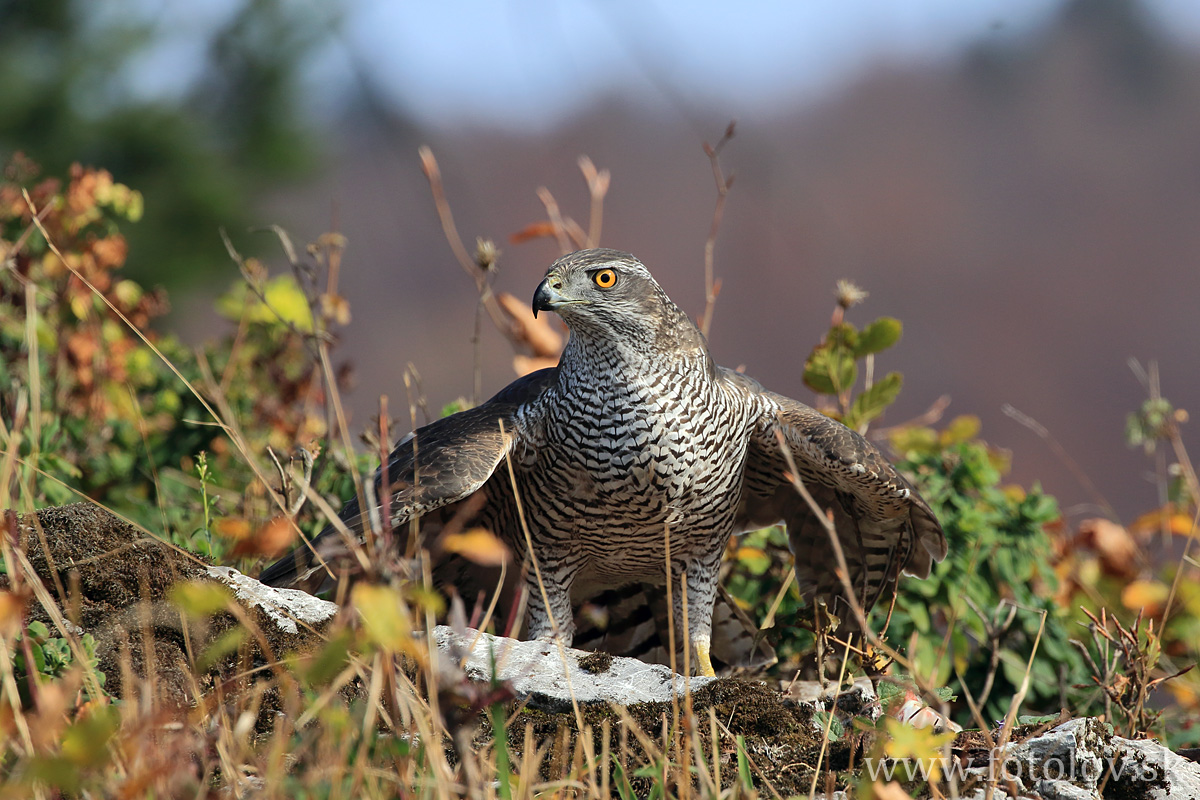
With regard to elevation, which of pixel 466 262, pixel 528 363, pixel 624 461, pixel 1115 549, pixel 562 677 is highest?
pixel 466 262

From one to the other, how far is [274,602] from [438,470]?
0.61 metres

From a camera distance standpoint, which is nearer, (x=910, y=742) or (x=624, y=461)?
(x=910, y=742)

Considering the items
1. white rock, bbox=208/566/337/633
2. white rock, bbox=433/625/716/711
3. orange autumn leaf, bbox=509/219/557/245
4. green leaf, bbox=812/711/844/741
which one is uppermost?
orange autumn leaf, bbox=509/219/557/245

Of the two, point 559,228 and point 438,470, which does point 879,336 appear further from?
point 438,470

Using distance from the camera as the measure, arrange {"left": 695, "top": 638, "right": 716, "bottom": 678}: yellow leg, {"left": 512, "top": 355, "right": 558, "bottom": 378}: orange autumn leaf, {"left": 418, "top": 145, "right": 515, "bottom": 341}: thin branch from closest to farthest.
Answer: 1. {"left": 695, "top": 638, "right": 716, "bottom": 678}: yellow leg
2. {"left": 418, "top": 145, "right": 515, "bottom": 341}: thin branch
3. {"left": 512, "top": 355, "right": 558, "bottom": 378}: orange autumn leaf

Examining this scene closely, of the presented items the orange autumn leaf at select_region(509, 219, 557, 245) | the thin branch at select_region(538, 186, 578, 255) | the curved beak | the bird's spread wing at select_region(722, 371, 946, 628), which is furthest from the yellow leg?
the orange autumn leaf at select_region(509, 219, 557, 245)

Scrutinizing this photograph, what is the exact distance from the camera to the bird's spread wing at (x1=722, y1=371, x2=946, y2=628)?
3355 mm

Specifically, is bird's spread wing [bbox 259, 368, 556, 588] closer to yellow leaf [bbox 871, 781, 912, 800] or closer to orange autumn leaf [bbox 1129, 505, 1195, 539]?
yellow leaf [bbox 871, 781, 912, 800]

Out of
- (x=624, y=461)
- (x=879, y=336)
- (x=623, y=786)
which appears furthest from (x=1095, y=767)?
(x=879, y=336)

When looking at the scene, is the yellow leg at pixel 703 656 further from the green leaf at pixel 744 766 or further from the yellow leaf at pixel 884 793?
the yellow leaf at pixel 884 793

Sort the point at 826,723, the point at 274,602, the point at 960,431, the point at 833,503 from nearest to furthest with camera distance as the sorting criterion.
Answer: the point at 826,723, the point at 274,602, the point at 833,503, the point at 960,431

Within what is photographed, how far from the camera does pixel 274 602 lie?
2.88m

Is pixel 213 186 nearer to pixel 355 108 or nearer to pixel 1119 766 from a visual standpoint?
pixel 355 108

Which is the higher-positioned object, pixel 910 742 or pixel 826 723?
pixel 910 742
